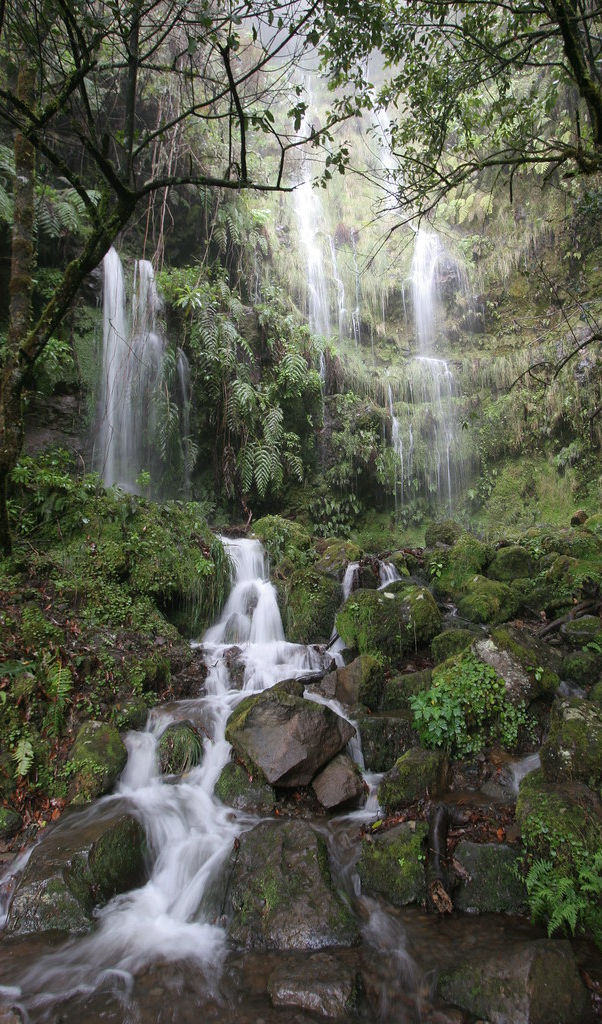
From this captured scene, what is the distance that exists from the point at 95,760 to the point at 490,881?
3.05 m

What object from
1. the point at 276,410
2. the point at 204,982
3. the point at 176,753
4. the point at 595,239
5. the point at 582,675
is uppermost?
the point at 595,239

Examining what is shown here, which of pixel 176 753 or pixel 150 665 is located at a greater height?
pixel 150 665

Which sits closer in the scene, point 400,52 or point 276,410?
point 400,52

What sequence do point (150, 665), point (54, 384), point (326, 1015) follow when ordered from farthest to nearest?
point (54, 384)
point (150, 665)
point (326, 1015)

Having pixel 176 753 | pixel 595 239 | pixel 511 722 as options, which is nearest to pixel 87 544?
pixel 176 753

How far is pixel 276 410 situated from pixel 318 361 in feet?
9.61

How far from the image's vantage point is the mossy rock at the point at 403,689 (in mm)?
5152

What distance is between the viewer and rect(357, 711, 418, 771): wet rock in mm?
4551

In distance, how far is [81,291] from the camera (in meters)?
9.70

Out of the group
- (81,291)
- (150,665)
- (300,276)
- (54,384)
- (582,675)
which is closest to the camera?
(582,675)

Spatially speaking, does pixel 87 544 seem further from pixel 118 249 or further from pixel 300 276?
pixel 300 276

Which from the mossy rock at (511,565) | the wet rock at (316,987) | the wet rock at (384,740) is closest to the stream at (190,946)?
the wet rock at (316,987)

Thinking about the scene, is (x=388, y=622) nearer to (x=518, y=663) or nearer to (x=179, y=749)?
(x=518, y=663)

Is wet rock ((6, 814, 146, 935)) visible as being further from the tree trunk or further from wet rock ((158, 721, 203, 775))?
the tree trunk
